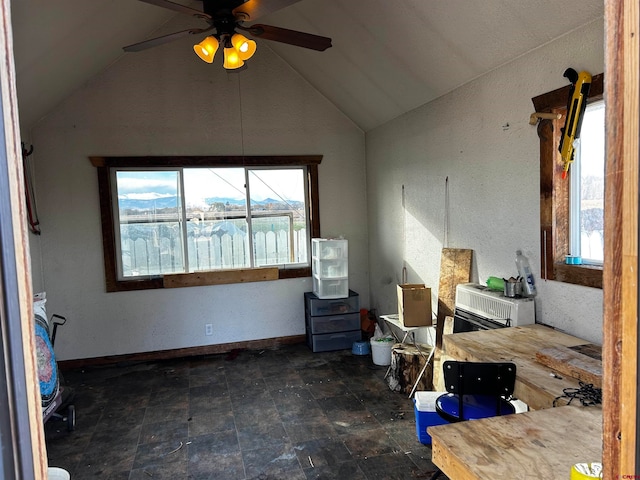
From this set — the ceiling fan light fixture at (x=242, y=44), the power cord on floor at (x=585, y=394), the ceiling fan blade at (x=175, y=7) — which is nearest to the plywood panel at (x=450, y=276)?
the power cord on floor at (x=585, y=394)

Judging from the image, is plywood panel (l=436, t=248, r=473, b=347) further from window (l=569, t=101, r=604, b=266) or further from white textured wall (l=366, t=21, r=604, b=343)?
window (l=569, t=101, r=604, b=266)

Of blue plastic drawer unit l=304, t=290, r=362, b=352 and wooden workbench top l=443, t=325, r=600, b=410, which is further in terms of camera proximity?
blue plastic drawer unit l=304, t=290, r=362, b=352

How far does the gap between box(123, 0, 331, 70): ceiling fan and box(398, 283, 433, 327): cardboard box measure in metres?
1.97

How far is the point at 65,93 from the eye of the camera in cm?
394

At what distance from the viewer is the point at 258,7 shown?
7.26 ft

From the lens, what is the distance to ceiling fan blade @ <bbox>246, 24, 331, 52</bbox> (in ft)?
7.91

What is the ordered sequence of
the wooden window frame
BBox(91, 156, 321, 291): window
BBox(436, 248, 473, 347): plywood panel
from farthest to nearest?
BBox(91, 156, 321, 291): window < BBox(436, 248, 473, 347): plywood panel < the wooden window frame

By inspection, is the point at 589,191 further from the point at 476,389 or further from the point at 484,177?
the point at 476,389

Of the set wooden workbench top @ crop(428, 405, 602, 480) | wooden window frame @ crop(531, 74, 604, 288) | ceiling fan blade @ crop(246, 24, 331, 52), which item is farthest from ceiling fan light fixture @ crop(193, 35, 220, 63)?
wooden workbench top @ crop(428, 405, 602, 480)

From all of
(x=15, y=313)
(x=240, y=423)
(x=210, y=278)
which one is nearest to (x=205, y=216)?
(x=210, y=278)

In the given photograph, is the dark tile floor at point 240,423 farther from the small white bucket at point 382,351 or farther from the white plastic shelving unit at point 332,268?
the white plastic shelving unit at point 332,268

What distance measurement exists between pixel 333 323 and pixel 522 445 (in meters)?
3.34

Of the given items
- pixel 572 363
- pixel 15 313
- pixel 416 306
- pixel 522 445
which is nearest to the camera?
pixel 15 313

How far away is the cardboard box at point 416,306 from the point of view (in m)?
3.38
